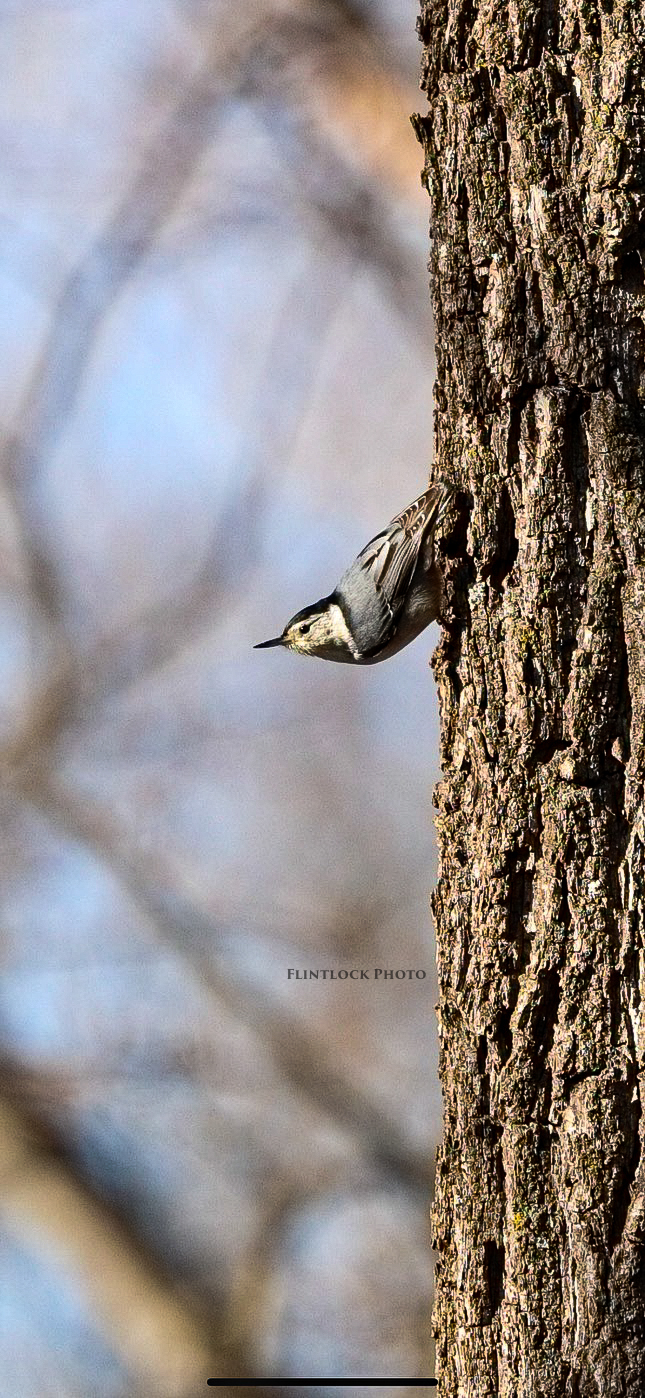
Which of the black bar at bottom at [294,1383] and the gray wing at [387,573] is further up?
the gray wing at [387,573]

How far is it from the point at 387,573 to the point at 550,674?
25 centimetres

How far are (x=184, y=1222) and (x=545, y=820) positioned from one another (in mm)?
2032

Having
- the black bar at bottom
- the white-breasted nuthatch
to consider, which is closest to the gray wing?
the white-breasted nuthatch

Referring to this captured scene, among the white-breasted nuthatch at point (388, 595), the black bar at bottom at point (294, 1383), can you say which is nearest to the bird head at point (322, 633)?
the white-breasted nuthatch at point (388, 595)

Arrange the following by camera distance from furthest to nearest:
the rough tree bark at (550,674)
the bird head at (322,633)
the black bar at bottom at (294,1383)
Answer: the black bar at bottom at (294,1383) < the bird head at (322,633) < the rough tree bark at (550,674)

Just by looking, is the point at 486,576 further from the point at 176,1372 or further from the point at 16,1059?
the point at 176,1372

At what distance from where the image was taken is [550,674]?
947mm

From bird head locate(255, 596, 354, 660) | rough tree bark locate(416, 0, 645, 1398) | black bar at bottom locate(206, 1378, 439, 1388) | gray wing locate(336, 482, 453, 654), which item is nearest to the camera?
rough tree bark locate(416, 0, 645, 1398)

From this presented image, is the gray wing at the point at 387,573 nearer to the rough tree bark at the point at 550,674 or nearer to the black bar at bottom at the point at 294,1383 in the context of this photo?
the rough tree bark at the point at 550,674

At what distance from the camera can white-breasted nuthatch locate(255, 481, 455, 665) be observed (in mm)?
1048

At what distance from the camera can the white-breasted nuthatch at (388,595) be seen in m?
1.05

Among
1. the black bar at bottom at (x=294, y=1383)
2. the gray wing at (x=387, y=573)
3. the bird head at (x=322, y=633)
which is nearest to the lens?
the gray wing at (x=387, y=573)

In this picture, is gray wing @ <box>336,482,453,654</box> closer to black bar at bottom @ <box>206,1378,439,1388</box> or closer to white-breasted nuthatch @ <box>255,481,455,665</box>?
white-breasted nuthatch @ <box>255,481,455,665</box>

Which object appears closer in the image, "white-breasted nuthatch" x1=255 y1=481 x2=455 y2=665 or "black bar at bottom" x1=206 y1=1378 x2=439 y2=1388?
"white-breasted nuthatch" x1=255 y1=481 x2=455 y2=665
